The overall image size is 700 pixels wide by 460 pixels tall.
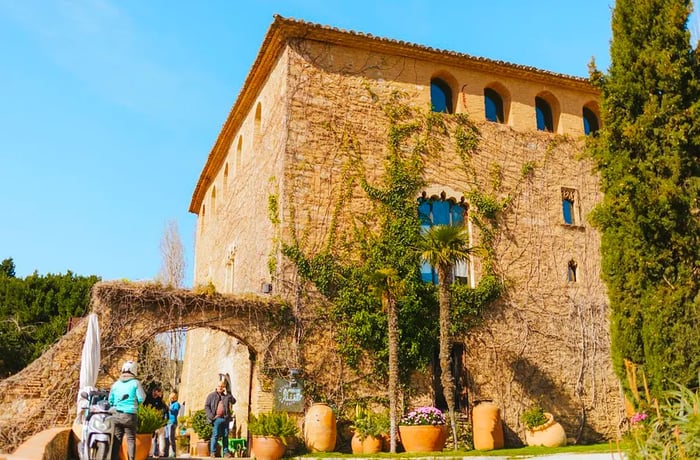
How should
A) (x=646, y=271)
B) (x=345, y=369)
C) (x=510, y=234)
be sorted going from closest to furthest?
(x=646, y=271) → (x=345, y=369) → (x=510, y=234)

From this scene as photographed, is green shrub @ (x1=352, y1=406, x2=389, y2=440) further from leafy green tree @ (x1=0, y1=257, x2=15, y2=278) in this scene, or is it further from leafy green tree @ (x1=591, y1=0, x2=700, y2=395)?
leafy green tree @ (x1=0, y1=257, x2=15, y2=278)

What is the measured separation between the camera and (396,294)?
14.6 m

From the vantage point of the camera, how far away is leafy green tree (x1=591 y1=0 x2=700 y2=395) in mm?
9930

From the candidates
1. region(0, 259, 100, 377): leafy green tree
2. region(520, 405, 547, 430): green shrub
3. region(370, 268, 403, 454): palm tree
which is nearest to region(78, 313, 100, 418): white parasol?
region(370, 268, 403, 454): palm tree

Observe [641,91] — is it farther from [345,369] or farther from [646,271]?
[345,369]

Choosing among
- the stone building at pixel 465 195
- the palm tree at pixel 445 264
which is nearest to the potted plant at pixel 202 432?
the stone building at pixel 465 195

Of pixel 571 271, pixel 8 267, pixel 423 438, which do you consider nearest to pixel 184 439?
pixel 423 438

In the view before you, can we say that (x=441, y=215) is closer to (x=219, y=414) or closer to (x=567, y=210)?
(x=567, y=210)

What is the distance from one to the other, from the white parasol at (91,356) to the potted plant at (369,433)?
530cm

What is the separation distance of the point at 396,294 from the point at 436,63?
6.95 meters

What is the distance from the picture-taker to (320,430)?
13945mm

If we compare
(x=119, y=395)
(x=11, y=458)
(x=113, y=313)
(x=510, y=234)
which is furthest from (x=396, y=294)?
(x=11, y=458)

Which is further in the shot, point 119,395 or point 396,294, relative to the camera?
point 396,294

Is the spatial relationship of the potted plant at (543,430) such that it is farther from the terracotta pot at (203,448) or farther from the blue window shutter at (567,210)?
the terracotta pot at (203,448)
